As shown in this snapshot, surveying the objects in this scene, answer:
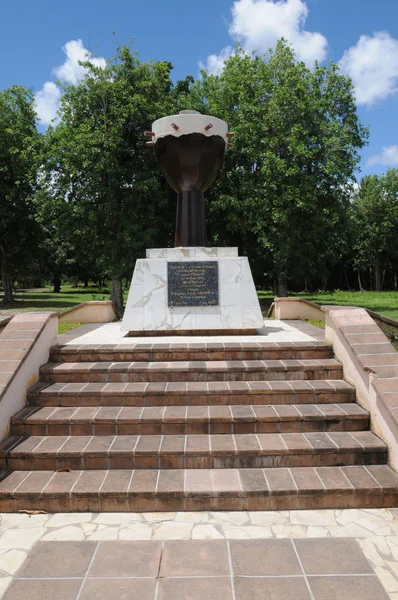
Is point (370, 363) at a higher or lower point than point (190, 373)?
higher

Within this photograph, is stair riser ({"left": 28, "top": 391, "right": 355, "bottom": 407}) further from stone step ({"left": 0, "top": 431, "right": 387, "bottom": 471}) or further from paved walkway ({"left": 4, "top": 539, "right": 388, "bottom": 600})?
paved walkway ({"left": 4, "top": 539, "right": 388, "bottom": 600})

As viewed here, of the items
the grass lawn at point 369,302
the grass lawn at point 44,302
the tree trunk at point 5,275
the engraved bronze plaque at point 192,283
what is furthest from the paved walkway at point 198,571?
the tree trunk at point 5,275

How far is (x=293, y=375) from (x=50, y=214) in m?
15.2

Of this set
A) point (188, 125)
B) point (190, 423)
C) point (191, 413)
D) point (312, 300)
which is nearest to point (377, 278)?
point (312, 300)

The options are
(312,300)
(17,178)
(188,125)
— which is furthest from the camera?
(312,300)

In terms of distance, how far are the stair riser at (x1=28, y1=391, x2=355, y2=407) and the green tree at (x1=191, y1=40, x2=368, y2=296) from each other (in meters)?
12.3

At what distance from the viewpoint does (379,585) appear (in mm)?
2363

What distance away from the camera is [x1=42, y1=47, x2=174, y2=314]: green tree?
15.6 metres

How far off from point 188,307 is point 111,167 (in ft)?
35.7

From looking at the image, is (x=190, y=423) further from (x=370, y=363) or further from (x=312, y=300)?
(x=312, y=300)

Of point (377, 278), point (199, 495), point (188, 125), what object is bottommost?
point (199, 495)

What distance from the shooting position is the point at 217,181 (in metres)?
18.2

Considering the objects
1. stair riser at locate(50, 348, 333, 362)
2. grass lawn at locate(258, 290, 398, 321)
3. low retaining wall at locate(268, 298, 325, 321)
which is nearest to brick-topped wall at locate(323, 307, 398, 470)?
stair riser at locate(50, 348, 333, 362)

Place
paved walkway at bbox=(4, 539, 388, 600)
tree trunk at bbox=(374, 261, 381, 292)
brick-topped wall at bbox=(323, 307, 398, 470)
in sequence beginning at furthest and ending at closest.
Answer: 1. tree trunk at bbox=(374, 261, 381, 292)
2. brick-topped wall at bbox=(323, 307, 398, 470)
3. paved walkway at bbox=(4, 539, 388, 600)
